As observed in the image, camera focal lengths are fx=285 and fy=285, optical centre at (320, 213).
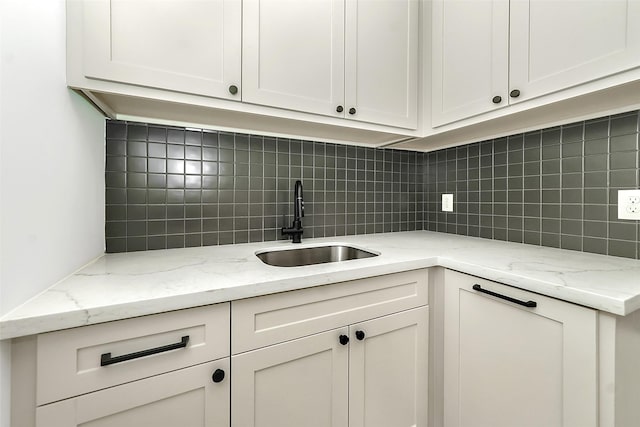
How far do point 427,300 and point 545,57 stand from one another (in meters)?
0.98

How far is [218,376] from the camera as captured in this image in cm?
76

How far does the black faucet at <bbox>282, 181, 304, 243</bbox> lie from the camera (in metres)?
1.44

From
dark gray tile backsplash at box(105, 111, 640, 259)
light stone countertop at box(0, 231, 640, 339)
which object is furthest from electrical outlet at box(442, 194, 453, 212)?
light stone countertop at box(0, 231, 640, 339)

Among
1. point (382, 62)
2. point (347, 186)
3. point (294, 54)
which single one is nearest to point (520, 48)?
point (382, 62)

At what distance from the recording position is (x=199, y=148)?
1.32 meters

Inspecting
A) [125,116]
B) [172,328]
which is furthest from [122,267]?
[125,116]

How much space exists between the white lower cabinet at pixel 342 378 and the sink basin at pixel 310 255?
15.8 inches

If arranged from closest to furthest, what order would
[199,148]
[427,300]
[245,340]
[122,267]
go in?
[245,340]
[122,267]
[427,300]
[199,148]

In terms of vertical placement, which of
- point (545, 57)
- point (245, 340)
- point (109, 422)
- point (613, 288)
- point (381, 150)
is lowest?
point (109, 422)

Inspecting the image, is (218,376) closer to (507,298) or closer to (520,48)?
(507,298)

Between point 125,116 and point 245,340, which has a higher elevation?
point 125,116

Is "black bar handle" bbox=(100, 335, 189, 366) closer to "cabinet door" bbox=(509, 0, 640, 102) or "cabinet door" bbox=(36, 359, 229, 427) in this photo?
"cabinet door" bbox=(36, 359, 229, 427)

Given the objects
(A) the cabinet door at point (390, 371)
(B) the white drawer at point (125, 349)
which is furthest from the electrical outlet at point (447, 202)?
(B) the white drawer at point (125, 349)

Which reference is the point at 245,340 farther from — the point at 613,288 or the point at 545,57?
the point at 545,57
